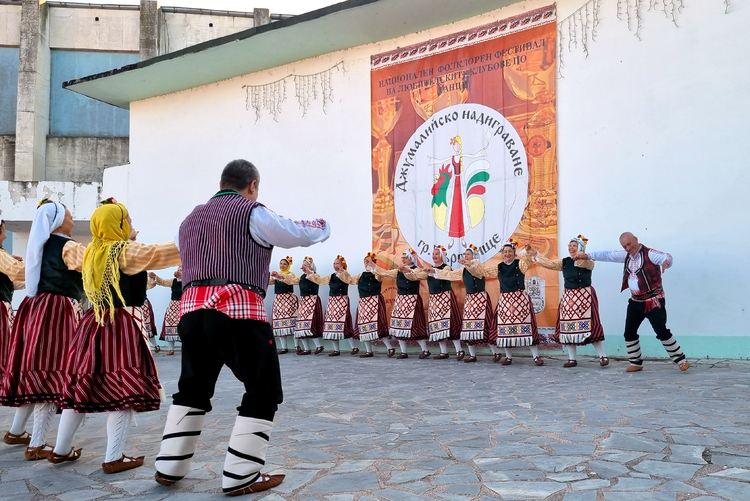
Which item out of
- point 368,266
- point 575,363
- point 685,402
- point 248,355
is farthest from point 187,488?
point 368,266

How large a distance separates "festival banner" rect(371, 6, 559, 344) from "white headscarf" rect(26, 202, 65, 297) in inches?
244

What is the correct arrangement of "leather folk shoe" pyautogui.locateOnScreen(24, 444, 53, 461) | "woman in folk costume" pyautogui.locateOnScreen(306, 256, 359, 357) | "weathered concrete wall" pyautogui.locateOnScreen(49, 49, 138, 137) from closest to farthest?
"leather folk shoe" pyautogui.locateOnScreen(24, 444, 53, 461) < "woman in folk costume" pyautogui.locateOnScreen(306, 256, 359, 357) < "weathered concrete wall" pyautogui.locateOnScreen(49, 49, 138, 137)

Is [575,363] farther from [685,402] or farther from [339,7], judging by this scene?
[339,7]

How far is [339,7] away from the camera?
30.6 ft

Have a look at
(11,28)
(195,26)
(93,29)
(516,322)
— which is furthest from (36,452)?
(11,28)

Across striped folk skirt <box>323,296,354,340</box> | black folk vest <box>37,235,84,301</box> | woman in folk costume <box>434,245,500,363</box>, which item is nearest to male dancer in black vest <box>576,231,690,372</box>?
woman in folk costume <box>434,245,500,363</box>

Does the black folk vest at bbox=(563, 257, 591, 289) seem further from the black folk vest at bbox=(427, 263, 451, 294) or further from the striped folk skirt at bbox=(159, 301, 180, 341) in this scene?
the striped folk skirt at bbox=(159, 301, 180, 341)

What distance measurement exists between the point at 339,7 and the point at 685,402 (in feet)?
23.2

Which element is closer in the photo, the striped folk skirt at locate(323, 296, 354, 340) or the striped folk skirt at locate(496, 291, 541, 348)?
the striped folk skirt at locate(496, 291, 541, 348)

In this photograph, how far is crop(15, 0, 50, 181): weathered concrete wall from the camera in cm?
1548

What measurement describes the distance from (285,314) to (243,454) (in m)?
7.90

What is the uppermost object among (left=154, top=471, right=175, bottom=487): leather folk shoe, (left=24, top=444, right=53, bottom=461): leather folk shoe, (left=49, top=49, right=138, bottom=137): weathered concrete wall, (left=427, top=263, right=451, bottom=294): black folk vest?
(left=49, top=49, right=138, bottom=137): weathered concrete wall

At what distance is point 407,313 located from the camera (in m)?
9.09

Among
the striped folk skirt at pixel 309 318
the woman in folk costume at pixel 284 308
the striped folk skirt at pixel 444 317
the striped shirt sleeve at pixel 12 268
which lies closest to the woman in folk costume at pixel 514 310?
the striped folk skirt at pixel 444 317
